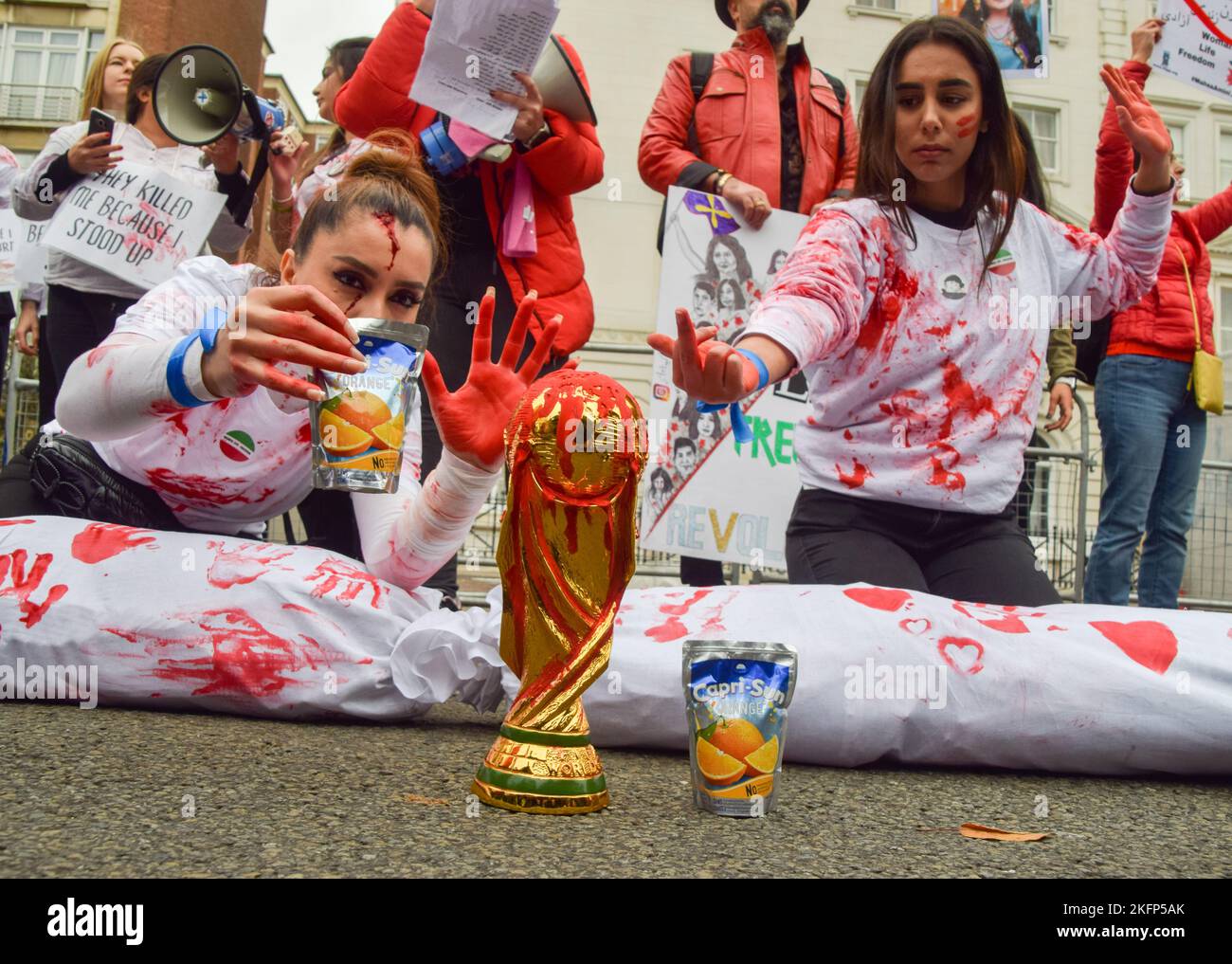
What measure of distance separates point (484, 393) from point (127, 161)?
2597mm

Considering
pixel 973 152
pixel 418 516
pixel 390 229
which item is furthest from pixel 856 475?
pixel 390 229

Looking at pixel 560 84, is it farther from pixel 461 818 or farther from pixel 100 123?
pixel 461 818

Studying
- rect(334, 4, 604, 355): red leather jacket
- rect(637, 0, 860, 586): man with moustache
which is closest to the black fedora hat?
rect(637, 0, 860, 586): man with moustache

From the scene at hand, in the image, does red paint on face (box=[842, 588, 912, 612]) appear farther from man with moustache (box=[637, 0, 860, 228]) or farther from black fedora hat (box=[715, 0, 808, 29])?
black fedora hat (box=[715, 0, 808, 29])

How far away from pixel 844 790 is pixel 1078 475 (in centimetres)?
516

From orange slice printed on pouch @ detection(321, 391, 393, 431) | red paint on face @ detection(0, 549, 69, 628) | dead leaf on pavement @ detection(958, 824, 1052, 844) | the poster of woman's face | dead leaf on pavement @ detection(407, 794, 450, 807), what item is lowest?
red paint on face @ detection(0, 549, 69, 628)

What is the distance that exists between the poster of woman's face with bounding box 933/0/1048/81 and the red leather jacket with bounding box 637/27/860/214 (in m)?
0.52

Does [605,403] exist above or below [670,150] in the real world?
below

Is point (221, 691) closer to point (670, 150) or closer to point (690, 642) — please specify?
point (690, 642)

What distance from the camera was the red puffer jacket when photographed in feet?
11.6

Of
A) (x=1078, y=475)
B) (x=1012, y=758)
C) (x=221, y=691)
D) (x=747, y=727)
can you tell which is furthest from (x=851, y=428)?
(x=1078, y=475)

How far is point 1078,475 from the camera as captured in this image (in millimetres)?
6277

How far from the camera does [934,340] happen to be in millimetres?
2488

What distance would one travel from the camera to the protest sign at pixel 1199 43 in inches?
154
